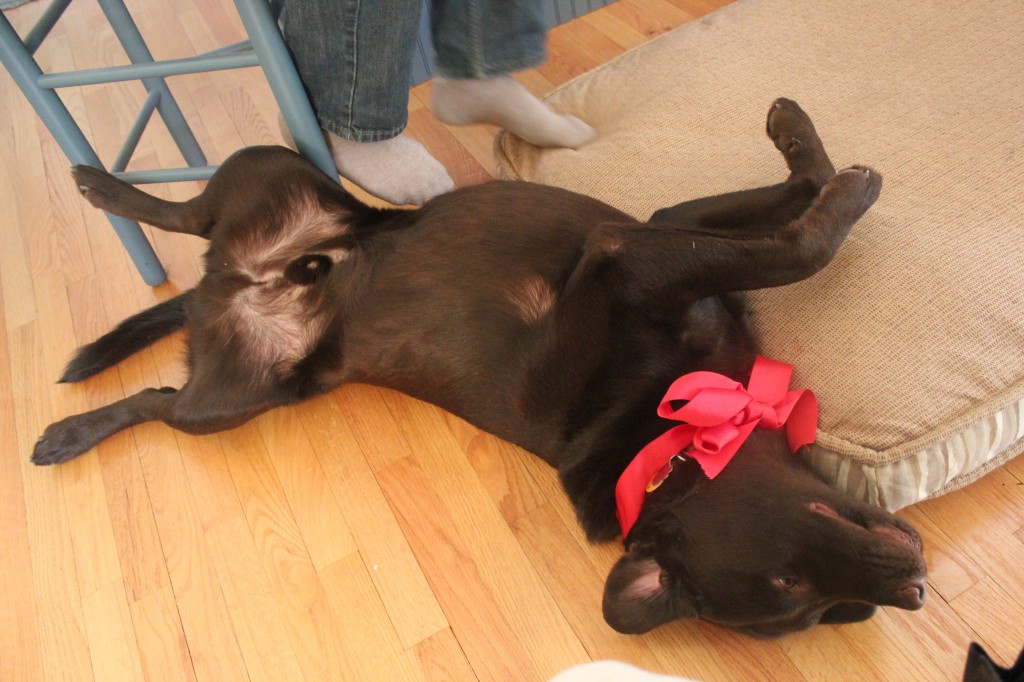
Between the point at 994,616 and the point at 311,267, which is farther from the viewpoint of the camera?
the point at 311,267

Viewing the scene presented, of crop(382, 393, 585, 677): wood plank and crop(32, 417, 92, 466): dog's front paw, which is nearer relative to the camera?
crop(382, 393, 585, 677): wood plank

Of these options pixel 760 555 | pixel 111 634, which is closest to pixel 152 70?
pixel 111 634

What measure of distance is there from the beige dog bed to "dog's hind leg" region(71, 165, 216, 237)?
2.98ft

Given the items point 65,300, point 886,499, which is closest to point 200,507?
point 65,300

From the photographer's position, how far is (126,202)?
186 centimetres

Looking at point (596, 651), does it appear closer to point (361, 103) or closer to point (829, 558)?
point (829, 558)

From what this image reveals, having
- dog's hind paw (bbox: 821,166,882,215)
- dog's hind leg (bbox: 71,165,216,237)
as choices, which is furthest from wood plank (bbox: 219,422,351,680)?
dog's hind paw (bbox: 821,166,882,215)

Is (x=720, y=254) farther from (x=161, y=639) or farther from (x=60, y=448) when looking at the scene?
(x=60, y=448)

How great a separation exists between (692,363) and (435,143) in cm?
142

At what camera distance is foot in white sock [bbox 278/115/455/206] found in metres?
1.83

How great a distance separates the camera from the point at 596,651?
1452 millimetres

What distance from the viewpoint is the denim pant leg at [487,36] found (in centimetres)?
159

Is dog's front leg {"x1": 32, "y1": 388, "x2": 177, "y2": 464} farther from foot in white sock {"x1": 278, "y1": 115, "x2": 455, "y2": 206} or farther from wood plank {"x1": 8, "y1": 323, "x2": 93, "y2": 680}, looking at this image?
foot in white sock {"x1": 278, "y1": 115, "x2": 455, "y2": 206}

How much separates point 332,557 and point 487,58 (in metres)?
1.22
